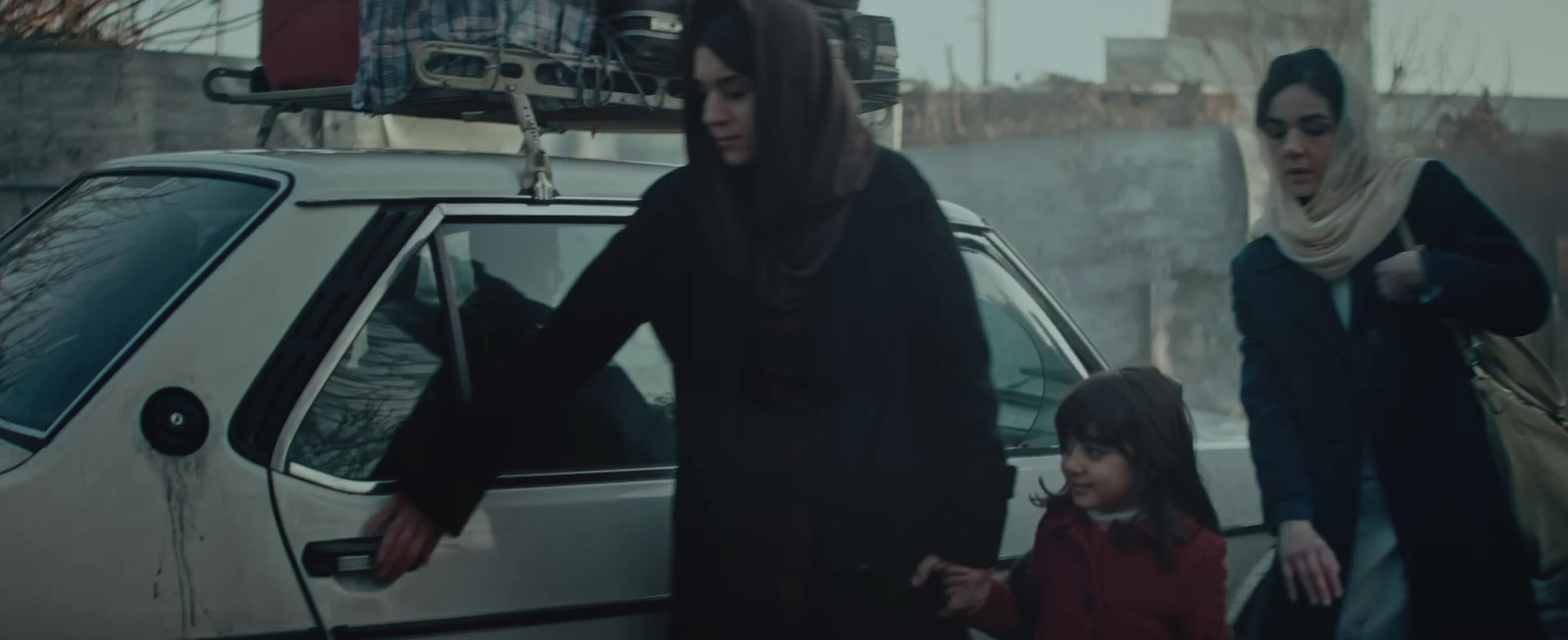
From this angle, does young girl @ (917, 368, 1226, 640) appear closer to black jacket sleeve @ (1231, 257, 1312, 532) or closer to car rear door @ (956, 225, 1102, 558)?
black jacket sleeve @ (1231, 257, 1312, 532)

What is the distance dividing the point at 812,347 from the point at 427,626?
70 cm

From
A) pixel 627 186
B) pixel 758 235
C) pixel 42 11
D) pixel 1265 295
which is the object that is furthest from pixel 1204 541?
pixel 42 11

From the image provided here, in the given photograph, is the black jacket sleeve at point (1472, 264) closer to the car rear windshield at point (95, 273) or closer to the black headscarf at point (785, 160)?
the black headscarf at point (785, 160)

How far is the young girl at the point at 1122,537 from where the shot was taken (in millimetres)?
2590

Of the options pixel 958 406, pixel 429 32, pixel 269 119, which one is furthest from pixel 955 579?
pixel 269 119

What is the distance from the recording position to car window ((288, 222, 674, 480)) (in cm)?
234

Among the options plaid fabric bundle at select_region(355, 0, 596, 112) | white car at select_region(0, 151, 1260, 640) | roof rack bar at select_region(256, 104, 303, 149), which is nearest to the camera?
white car at select_region(0, 151, 1260, 640)

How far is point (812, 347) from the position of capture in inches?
90.0

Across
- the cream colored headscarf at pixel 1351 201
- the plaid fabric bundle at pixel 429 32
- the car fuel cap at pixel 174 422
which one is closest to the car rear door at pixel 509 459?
the car fuel cap at pixel 174 422

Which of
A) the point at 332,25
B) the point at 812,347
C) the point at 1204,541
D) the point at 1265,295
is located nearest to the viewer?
the point at 812,347

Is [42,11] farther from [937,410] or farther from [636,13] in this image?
[937,410]

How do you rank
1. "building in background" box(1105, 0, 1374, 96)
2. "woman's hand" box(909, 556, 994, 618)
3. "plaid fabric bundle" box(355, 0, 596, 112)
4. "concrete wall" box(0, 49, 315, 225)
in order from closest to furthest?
"woman's hand" box(909, 556, 994, 618)
"plaid fabric bundle" box(355, 0, 596, 112)
"concrete wall" box(0, 49, 315, 225)
"building in background" box(1105, 0, 1374, 96)

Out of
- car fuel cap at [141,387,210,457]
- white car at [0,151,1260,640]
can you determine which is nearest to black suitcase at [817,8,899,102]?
white car at [0,151,1260,640]

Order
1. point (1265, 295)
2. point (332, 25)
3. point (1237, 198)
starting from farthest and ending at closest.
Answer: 1. point (1237, 198)
2. point (332, 25)
3. point (1265, 295)
